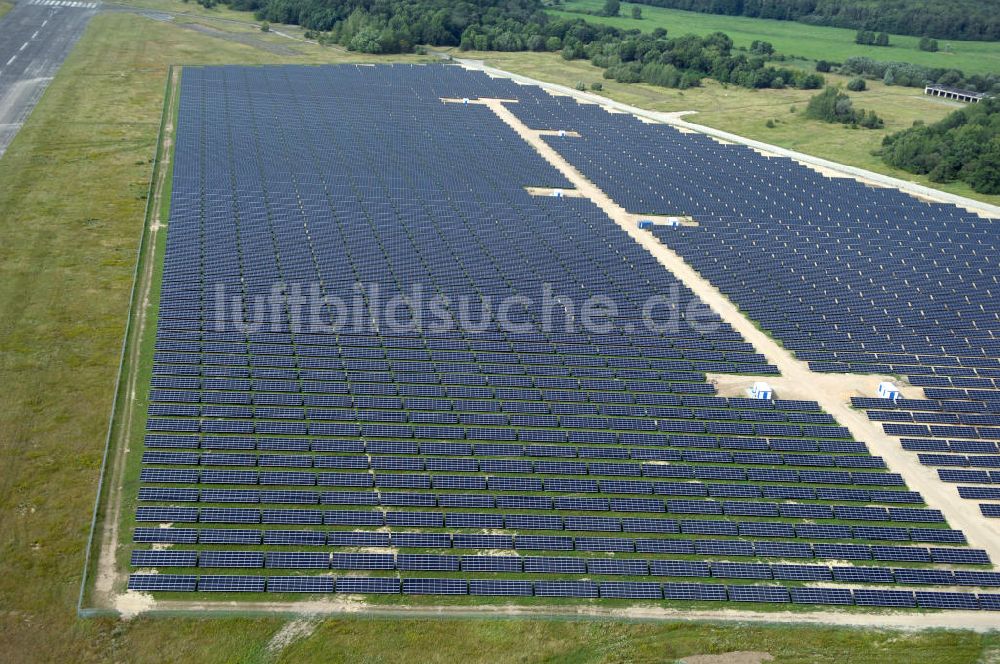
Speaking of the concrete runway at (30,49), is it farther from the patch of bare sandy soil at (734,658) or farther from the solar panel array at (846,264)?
the patch of bare sandy soil at (734,658)

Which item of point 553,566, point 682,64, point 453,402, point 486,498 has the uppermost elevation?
point 682,64

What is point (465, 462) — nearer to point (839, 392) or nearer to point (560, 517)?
point (560, 517)

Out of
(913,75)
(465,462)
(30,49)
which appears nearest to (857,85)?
(913,75)

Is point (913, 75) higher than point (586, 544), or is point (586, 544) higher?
point (913, 75)

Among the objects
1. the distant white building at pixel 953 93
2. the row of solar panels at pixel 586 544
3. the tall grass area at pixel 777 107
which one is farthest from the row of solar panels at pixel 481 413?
the distant white building at pixel 953 93

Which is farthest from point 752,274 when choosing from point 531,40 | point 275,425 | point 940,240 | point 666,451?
point 531,40

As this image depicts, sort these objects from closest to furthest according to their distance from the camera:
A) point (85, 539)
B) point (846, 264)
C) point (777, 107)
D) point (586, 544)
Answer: point (85, 539) → point (586, 544) → point (846, 264) → point (777, 107)

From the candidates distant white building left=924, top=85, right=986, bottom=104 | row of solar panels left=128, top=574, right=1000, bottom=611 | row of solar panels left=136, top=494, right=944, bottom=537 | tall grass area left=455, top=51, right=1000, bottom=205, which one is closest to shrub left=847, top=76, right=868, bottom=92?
tall grass area left=455, top=51, right=1000, bottom=205
